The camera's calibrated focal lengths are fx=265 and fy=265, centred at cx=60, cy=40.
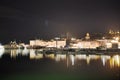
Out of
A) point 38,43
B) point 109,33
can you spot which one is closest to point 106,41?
point 109,33

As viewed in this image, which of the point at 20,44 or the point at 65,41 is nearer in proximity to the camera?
the point at 65,41

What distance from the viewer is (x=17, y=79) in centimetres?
1313

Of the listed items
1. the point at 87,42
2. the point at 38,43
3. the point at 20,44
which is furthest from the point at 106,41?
the point at 20,44

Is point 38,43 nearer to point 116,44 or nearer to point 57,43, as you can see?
point 57,43

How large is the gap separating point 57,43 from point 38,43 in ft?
39.2

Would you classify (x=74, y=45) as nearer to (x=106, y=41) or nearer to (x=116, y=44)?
(x=106, y=41)

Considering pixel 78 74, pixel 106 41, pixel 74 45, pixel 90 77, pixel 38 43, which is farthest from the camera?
pixel 38 43

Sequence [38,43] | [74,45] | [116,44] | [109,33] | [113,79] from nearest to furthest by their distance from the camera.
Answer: [113,79]
[116,44]
[74,45]
[109,33]
[38,43]

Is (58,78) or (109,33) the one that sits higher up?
(109,33)

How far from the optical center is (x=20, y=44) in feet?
253

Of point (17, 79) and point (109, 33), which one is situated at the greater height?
point (109, 33)

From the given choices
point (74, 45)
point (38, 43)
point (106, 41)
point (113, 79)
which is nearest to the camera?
point (113, 79)

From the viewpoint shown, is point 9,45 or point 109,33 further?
point 9,45

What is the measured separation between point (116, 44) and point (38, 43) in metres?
30.6
